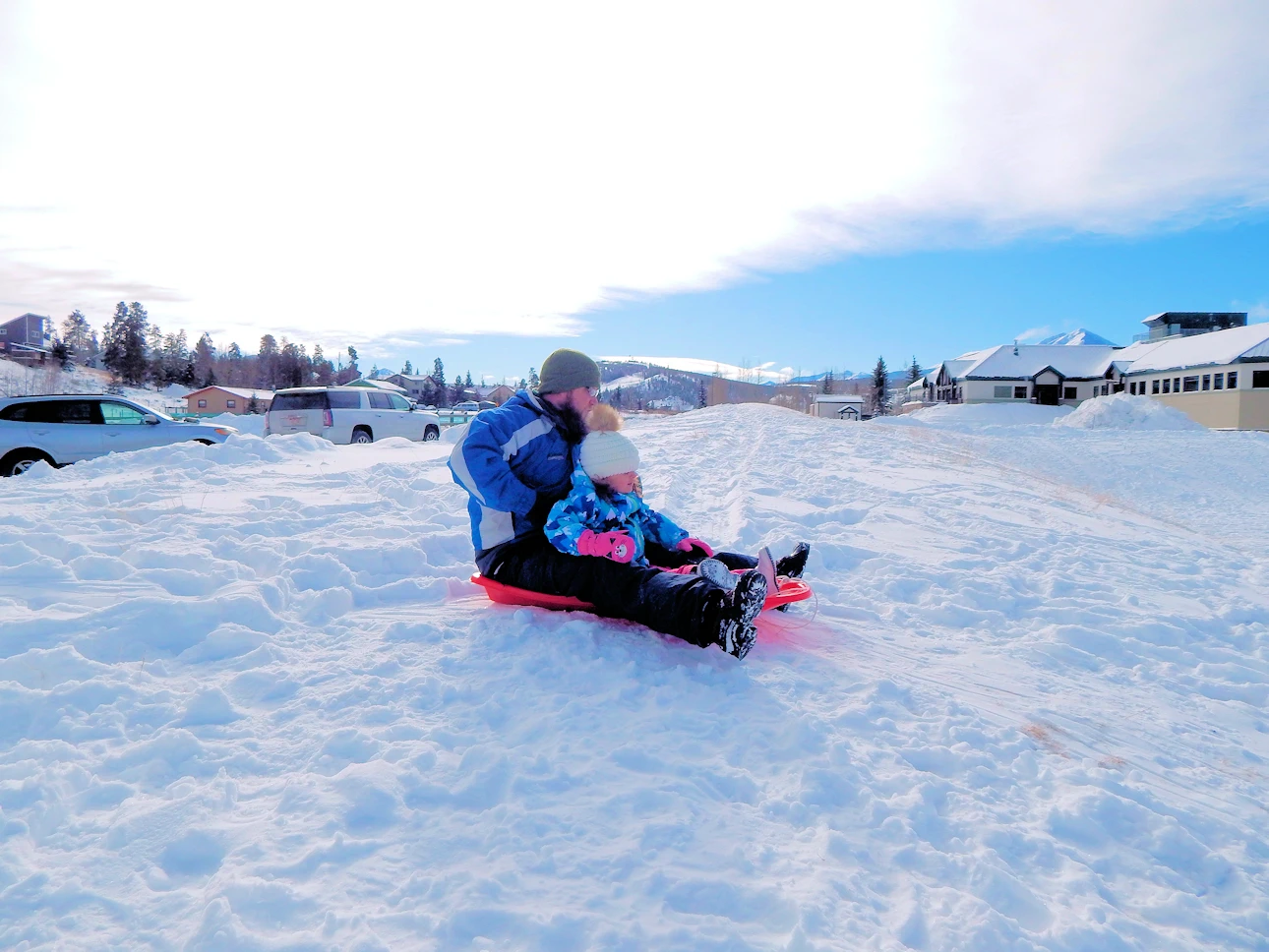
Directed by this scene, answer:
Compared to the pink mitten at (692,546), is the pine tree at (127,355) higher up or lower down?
higher up

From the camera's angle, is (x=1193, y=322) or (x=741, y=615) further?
(x=1193, y=322)

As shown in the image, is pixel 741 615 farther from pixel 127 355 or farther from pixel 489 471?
pixel 127 355

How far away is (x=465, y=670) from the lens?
3.29 metres

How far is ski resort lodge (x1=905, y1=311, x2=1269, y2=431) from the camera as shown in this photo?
112 ft

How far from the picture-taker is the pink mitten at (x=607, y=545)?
3650mm

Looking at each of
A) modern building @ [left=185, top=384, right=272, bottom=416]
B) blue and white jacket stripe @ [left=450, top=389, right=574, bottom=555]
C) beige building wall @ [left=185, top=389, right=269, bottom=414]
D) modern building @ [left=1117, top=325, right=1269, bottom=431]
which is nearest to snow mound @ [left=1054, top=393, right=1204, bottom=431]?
modern building @ [left=1117, top=325, right=1269, bottom=431]

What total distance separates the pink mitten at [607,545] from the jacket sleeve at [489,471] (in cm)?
44

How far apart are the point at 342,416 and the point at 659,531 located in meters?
14.1

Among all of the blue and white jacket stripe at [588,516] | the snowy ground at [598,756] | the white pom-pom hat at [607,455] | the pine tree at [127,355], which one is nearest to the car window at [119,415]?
the snowy ground at [598,756]

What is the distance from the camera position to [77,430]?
1162 cm

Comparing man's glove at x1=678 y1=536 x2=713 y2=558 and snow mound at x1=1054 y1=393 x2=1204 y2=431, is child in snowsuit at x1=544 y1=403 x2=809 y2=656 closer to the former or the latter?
man's glove at x1=678 y1=536 x2=713 y2=558

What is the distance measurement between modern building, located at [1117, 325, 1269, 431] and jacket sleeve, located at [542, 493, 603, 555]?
1637 inches

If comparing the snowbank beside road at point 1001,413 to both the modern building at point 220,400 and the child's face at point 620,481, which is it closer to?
the child's face at point 620,481

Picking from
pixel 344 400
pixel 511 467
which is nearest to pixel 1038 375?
pixel 344 400
